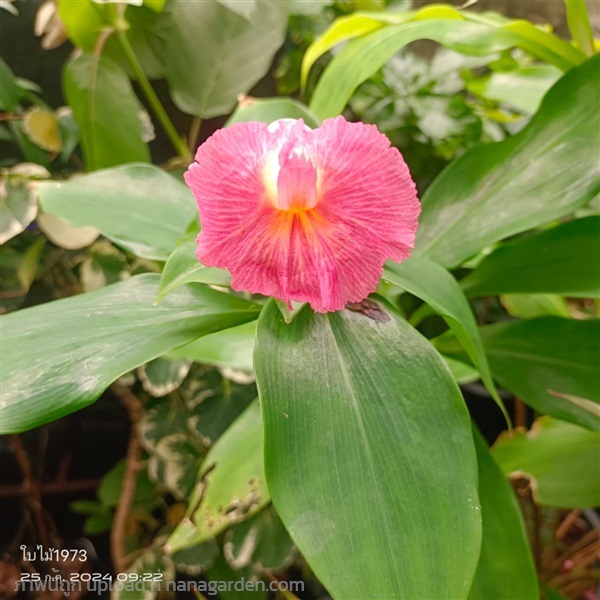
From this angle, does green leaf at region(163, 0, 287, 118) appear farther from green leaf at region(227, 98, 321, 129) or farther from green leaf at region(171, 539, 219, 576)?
green leaf at region(171, 539, 219, 576)

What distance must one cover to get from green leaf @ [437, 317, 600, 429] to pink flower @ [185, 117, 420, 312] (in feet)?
0.88

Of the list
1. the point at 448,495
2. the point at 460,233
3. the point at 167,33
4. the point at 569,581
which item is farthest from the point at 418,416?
the point at 167,33

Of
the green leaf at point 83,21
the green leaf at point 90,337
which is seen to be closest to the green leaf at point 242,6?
the green leaf at point 83,21

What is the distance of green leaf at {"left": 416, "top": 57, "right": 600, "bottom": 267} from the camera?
47 cm

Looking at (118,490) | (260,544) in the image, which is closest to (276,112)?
(260,544)

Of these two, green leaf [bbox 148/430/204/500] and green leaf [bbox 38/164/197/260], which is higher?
green leaf [bbox 38/164/197/260]

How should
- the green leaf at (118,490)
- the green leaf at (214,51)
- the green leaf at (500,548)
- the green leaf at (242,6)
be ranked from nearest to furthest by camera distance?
the green leaf at (500,548), the green leaf at (242,6), the green leaf at (214,51), the green leaf at (118,490)

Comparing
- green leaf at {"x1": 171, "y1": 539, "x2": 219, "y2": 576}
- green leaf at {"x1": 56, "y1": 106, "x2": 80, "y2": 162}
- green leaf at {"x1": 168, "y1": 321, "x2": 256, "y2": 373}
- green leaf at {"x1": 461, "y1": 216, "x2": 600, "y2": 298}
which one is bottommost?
green leaf at {"x1": 171, "y1": 539, "x2": 219, "y2": 576}

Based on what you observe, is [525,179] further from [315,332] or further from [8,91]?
[8,91]

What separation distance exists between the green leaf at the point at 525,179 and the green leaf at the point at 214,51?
42cm

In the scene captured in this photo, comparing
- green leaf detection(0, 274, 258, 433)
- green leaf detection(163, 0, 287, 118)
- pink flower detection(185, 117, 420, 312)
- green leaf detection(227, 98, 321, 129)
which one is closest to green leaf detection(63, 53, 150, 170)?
green leaf detection(163, 0, 287, 118)

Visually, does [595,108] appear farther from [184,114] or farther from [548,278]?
[184,114]

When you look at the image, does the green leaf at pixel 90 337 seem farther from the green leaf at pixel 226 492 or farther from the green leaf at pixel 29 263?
the green leaf at pixel 29 263

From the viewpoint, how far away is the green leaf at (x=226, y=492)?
21.4 inches
